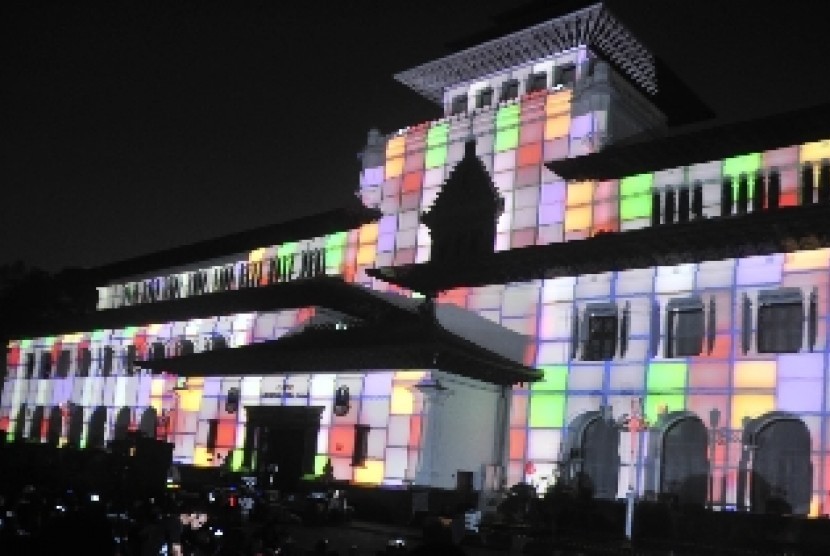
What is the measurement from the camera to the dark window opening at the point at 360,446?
32.8 meters

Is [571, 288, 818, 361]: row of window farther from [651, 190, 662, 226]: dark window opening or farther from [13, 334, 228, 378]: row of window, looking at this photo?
[13, 334, 228, 378]: row of window

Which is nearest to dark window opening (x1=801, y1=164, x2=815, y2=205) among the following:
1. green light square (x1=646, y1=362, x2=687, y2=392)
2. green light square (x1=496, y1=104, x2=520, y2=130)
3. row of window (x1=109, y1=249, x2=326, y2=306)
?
green light square (x1=646, y1=362, x2=687, y2=392)

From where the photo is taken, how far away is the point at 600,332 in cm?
3319

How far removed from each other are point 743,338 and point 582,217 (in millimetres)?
8582

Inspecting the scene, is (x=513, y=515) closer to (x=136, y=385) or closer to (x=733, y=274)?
(x=733, y=274)

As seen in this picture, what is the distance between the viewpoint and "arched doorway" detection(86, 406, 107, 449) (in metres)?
53.1

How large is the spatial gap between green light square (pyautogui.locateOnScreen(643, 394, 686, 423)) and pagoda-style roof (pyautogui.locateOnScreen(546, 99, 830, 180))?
8.51 metres

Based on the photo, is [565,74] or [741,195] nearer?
[741,195]

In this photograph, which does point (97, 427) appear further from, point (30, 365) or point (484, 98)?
point (484, 98)

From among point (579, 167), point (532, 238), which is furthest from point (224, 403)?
point (579, 167)

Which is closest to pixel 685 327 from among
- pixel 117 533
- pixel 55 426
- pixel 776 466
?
pixel 776 466

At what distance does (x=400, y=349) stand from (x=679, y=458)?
31.7 ft

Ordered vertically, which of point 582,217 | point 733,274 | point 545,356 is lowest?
point 545,356

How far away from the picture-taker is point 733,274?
30.2 meters
